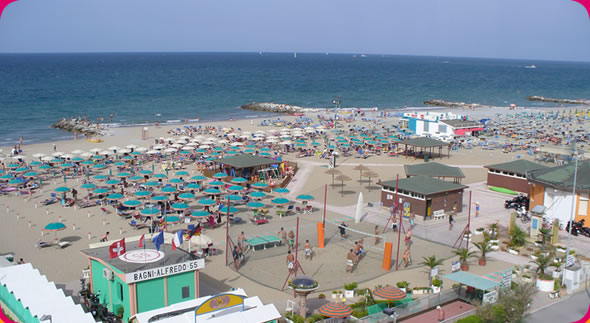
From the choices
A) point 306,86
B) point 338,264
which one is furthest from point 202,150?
point 306,86

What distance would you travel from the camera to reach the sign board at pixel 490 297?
1802 centimetres

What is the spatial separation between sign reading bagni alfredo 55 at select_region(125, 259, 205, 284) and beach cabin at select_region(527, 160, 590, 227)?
19604 millimetres

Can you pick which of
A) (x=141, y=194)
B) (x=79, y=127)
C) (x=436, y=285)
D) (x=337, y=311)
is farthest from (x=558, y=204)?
(x=79, y=127)

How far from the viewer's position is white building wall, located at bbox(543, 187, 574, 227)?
2797 centimetres

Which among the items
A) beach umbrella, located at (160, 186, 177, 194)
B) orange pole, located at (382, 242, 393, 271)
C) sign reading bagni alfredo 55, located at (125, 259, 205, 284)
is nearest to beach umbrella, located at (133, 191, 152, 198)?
beach umbrella, located at (160, 186, 177, 194)

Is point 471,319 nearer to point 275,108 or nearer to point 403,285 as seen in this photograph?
point 403,285

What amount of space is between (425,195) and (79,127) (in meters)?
49.9

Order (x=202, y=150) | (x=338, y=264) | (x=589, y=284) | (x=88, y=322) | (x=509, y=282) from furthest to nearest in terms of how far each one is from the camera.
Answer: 1. (x=202, y=150)
2. (x=338, y=264)
3. (x=589, y=284)
4. (x=509, y=282)
5. (x=88, y=322)

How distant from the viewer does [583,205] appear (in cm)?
2756

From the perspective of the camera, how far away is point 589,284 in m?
20.8

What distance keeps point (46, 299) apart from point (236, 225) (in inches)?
493

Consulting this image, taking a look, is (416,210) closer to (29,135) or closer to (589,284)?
(589,284)

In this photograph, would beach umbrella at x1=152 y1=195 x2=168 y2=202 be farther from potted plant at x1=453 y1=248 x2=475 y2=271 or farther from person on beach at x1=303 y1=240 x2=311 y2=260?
potted plant at x1=453 y1=248 x2=475 y2=271

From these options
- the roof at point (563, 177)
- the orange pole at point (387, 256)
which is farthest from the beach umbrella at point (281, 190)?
the roof at point (563, 177)
